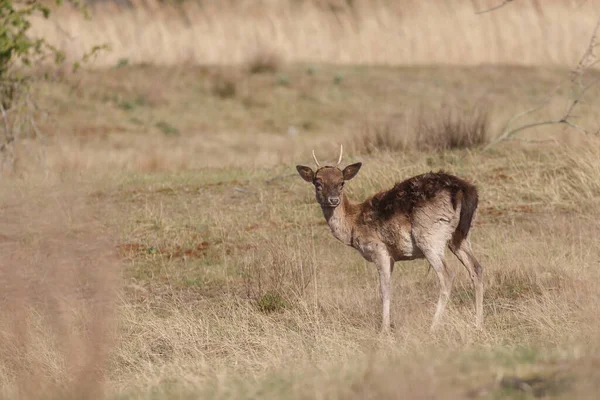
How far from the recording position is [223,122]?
77.7ft

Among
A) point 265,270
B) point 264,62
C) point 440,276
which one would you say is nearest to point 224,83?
point 264,62

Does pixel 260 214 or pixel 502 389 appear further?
pixel 260 214

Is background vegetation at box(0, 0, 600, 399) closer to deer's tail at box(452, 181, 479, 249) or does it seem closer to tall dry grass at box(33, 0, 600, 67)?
tall dry grass at box(33, 0, 600, 67)

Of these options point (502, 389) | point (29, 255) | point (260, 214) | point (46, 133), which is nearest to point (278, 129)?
point (46, 133)

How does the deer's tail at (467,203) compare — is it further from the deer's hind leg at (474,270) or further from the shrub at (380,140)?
the shrub at (380,140)

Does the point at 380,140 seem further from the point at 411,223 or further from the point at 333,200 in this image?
the point at 333,200

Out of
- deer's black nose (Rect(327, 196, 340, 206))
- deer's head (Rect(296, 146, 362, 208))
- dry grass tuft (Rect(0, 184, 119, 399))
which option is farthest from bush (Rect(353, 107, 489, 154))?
deer's black nose (Rect(327, 196, 340, 206))

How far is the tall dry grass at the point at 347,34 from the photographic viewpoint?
1131 inches

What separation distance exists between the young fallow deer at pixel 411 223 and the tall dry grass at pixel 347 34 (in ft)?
59.6

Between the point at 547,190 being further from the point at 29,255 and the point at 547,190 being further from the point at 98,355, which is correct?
the point at 98,355

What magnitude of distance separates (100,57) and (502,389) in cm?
2307

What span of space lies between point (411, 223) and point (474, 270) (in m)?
0.80

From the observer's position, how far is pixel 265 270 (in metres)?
11.8

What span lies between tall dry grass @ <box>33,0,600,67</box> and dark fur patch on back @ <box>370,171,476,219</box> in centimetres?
1832
